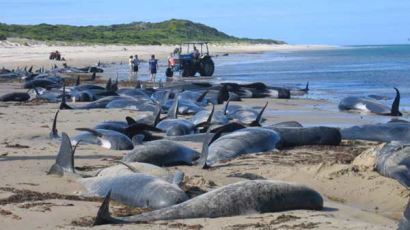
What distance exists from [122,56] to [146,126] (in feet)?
185

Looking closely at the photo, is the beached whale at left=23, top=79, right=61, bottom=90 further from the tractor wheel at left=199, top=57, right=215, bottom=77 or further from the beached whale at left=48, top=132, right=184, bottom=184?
the beached whale at left=48, top=132, right=184, bottom=184

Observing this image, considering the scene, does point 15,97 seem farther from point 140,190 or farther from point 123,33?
point 123,33

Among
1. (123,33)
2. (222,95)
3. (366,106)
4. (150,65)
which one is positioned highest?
(366,106)

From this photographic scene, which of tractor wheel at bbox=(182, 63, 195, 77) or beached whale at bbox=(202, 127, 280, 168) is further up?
beached whale at bbox=(202, 127, 280, 168)

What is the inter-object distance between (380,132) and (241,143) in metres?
2.76

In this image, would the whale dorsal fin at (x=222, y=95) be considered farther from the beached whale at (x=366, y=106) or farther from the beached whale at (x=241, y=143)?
the beached whale at (x=241, y=143)

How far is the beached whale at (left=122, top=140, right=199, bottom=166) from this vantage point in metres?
8.95

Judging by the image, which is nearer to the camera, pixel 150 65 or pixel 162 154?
pixel 162 154

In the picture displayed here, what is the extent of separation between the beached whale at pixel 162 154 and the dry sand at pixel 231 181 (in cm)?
25

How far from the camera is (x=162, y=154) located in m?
9.12

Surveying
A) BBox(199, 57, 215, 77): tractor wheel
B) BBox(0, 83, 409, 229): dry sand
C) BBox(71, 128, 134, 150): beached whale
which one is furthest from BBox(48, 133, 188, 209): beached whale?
BBox(199, 57, 215, 77): tractor wheel

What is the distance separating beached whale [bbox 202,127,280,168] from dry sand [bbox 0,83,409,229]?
0.18m

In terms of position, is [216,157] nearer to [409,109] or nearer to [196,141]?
[196,141]

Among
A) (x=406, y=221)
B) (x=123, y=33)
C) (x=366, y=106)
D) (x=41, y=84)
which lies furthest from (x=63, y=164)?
(x=123, y=33)
